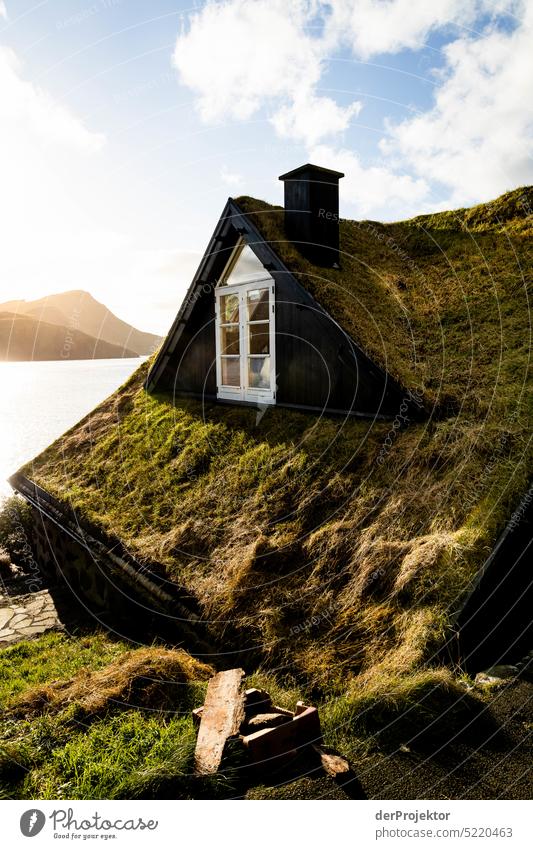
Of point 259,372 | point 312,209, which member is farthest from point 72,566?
point 312,209

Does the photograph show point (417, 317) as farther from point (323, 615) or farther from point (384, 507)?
point (323, 615)

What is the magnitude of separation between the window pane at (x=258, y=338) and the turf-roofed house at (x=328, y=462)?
0.17ft

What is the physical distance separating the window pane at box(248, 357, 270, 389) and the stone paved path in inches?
234

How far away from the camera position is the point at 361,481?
20.7 feet

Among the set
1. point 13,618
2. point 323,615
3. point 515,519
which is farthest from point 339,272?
point 13,618

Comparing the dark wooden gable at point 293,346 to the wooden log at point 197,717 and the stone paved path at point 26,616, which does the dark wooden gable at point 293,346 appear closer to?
the wooden log at point 197,717

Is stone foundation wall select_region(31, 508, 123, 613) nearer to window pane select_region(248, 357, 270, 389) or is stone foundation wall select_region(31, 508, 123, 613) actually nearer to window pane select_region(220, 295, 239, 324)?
window pane select_region(248, 357, 270, 389)

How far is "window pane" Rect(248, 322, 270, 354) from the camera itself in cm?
954

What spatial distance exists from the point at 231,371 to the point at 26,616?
6.59m

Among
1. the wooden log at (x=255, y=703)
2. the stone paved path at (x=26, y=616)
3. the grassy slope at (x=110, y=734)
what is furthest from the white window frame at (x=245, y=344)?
the wooden log at (x=255, y=703)

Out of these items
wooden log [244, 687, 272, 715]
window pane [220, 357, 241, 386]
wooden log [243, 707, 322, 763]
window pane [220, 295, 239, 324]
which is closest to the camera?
wooden log [243, 707, 322, 763]

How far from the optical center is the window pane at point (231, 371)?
995 centimetres

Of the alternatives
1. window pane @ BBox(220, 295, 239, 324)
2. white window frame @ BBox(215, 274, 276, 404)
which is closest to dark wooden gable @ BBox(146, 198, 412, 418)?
white window frame @ BBox(215, 274, 276, 404)
